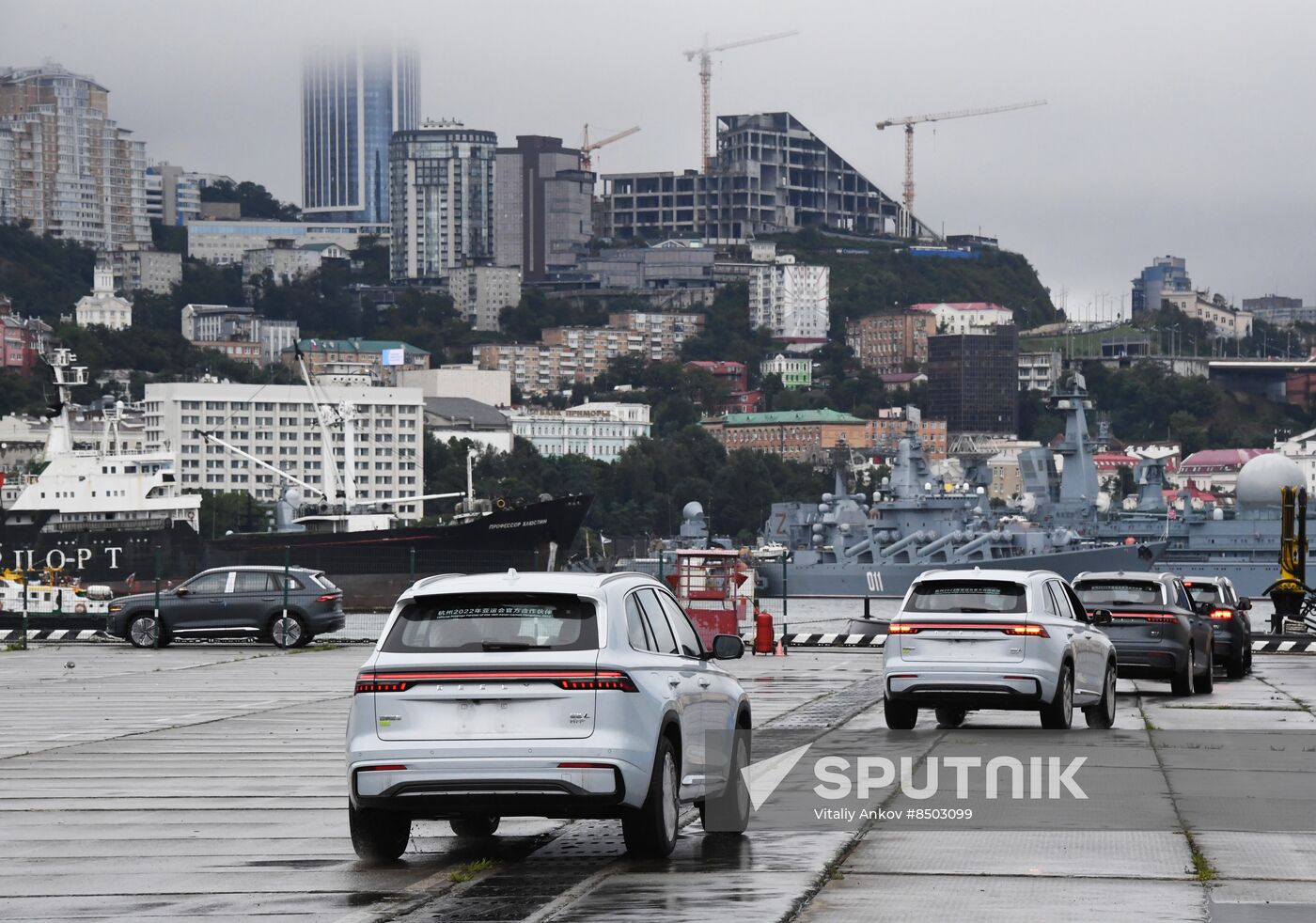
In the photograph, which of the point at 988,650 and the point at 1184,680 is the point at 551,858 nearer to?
the point at 988,650

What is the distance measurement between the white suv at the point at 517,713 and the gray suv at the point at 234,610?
904 inches

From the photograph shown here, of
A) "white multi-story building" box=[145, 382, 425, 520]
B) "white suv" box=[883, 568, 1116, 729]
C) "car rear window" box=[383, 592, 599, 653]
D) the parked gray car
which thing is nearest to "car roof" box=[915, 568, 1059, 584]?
"white suv" box=[883, 568, 1116, 729]

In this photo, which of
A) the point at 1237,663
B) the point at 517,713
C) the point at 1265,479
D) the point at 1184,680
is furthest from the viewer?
the point at 1265,479

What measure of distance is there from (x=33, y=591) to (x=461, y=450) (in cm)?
13158

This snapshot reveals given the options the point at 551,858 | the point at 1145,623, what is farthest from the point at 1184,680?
the point at 551,858

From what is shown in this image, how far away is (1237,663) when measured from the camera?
1094 inches

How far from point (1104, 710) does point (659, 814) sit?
356 inches

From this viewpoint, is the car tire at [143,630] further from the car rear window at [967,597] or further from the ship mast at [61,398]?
the ship mast at [61,398]

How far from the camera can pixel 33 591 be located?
59.5m

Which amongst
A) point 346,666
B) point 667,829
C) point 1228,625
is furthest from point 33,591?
point 667,829

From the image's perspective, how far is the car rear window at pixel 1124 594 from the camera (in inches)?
900

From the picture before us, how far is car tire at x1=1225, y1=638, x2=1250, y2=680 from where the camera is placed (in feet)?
90.9

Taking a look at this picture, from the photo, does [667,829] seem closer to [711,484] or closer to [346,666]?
[346,666]

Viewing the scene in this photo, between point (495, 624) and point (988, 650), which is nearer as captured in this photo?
point (495, 624)
